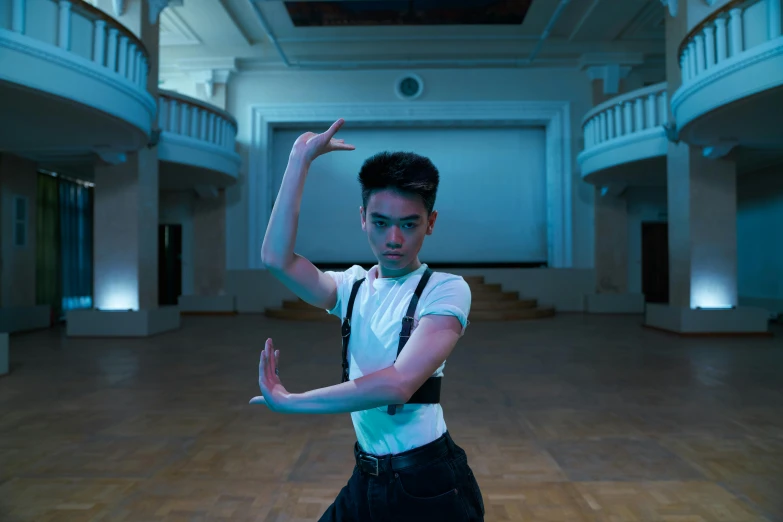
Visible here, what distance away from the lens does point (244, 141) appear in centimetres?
1406

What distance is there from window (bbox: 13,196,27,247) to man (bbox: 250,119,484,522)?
10751 millimetres

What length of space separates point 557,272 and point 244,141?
849 centimetres

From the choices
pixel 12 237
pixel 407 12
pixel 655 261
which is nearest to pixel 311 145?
pixel 12 237

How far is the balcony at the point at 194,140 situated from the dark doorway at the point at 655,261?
10390 mm

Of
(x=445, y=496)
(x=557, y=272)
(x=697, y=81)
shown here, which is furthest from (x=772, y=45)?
(x=557, y=272)

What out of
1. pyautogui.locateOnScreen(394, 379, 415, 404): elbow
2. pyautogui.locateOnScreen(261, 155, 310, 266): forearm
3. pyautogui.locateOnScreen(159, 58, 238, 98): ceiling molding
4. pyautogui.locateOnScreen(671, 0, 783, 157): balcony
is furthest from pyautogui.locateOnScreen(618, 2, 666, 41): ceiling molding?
pyautogui.locateOnScreen(394, 379, 415, 404): elbow

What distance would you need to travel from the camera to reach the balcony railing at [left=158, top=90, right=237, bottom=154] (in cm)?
992

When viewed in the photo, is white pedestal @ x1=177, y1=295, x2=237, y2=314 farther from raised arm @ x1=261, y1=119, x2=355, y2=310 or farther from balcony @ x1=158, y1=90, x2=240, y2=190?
raised arm @ x1=261, y1=119, x2=355, y2=310

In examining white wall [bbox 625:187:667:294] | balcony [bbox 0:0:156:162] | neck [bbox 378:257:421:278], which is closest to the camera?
neck [bbox 378:257:421:278]

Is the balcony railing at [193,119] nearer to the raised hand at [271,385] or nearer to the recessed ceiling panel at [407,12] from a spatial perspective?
the recessed ceiling panel at [407,12]

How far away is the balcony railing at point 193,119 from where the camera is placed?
9.92m

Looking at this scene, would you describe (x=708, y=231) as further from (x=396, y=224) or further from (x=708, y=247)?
(x=396, y=224)

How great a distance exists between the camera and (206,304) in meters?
13.6

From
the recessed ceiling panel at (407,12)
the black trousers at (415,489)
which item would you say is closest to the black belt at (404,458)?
the black trousers at (415,489)
